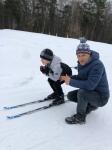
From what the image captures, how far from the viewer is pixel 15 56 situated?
8398 millimetres

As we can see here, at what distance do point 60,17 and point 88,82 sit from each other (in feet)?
120

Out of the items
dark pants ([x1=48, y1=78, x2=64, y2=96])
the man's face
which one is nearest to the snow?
dark pants ([x1=48, y1=78, x2=64, y2=96])

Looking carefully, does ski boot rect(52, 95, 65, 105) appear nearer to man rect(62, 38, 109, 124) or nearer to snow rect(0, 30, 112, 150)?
snow rect(0, 30, 112, 150)

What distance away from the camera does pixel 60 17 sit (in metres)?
39.8

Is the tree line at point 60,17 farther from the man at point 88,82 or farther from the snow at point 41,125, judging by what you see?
the man at point 88,82

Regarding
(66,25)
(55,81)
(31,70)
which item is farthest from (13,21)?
(55,81)

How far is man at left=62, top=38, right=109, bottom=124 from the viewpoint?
4.04 metres

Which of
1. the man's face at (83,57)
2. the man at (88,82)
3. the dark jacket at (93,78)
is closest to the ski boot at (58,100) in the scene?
the man at (88,82)

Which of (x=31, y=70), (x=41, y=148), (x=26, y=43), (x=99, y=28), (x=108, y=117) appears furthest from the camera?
Result: (x=99, y=28)

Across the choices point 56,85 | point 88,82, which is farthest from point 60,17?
point 88,82

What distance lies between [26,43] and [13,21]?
2624 centimetres

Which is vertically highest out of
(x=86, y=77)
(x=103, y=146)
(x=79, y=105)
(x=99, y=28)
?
(x=86, y=77)

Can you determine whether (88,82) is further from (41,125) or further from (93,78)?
(41,125)

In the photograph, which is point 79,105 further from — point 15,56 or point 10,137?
point 15,56
